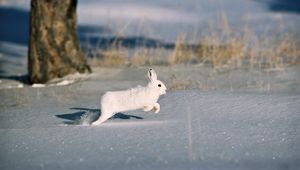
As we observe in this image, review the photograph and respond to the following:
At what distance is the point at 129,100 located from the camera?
4.13 meters

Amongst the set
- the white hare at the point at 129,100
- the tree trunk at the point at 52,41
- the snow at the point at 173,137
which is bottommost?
the snow at the point at 173,137

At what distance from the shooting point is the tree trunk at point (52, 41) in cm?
727

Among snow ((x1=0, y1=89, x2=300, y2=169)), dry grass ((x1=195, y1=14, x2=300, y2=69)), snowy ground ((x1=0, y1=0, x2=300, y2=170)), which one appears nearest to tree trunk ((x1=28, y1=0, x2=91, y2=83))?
snowy ground ((x1=0, y1=0, x2=300, y2=170))

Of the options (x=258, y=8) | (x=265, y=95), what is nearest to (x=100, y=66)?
(x=265, y=95)

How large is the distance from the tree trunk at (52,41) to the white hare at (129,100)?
3.31m

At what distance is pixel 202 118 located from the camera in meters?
4.26

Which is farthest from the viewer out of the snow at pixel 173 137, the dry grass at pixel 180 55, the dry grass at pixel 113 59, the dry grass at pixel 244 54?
the dry grass at pixel 113 59

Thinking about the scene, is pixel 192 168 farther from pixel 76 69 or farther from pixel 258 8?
pixel 258 8

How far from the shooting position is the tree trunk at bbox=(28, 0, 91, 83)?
23.8 ft

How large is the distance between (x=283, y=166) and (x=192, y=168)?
46 centimetres

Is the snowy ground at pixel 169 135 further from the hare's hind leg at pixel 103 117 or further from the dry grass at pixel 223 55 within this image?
the dry grass at pixel 223 55

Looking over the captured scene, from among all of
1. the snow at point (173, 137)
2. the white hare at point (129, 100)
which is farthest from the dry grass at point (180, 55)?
the white hare at point (129, 100)

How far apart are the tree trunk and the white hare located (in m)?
3.31

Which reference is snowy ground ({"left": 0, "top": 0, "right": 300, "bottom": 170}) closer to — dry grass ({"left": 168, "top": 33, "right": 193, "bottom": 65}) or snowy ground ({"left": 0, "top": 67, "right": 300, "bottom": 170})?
snowy ground ({"left": 0, "top": 67, "right": 300, "bottom": 170})
